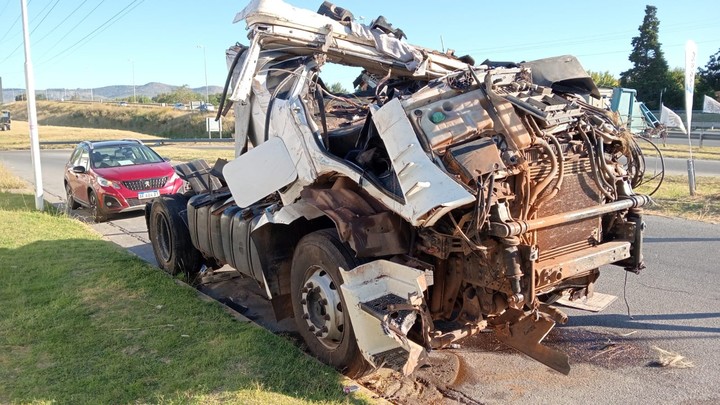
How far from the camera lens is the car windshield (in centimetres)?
1323

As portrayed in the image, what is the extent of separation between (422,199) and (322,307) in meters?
1.48

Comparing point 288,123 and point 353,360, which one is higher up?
point 288,123

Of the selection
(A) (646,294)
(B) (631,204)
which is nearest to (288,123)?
(B) (631,204)

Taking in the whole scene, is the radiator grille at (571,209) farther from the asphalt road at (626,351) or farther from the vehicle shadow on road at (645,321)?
the vehicle shadow on road at (645,321)

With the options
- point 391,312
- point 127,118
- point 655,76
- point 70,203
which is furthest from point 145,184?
point 127,118

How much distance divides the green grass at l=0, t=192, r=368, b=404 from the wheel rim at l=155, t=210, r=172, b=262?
10.1 inches

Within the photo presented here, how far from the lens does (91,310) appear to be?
598cm

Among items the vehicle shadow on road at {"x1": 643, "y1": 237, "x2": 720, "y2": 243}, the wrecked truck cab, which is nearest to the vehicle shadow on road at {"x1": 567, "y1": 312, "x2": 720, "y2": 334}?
the wrecked truck cab

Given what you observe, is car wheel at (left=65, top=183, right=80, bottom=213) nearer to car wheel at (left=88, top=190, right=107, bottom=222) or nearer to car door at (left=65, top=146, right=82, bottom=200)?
car door at (left=65, top=146, right=82, bottom=200)

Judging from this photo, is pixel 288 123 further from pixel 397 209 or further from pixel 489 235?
pixel 489 235

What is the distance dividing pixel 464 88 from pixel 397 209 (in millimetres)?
954

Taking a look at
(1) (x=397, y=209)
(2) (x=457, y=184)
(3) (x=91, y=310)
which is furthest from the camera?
(3) (x=91, y=310)

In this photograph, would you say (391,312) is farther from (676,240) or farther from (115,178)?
(115,178)

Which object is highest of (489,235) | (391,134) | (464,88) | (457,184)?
(464,88)
